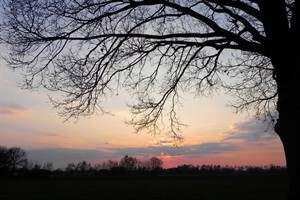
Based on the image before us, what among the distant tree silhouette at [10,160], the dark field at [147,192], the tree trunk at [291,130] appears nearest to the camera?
the tree trunk at [291,130]

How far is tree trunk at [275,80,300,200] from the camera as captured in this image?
5980mm

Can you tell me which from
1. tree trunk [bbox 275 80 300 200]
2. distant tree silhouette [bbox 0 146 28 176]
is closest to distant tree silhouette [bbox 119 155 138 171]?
distant tree silhouette [bbox 0 146 28 176]

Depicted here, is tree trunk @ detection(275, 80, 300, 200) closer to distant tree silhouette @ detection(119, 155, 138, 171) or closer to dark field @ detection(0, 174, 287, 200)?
dark field @ detection(0, 174, 287, 200)

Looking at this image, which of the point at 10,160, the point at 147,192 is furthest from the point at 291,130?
the point at 10,160

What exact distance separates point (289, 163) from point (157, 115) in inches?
138

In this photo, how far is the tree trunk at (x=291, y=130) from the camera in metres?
5.98

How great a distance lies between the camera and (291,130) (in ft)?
19.9

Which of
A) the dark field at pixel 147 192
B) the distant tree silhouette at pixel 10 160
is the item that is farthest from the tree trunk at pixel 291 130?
the distant tree silhouette at pixel 10 160

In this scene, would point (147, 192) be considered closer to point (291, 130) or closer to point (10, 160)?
point (291, 130)

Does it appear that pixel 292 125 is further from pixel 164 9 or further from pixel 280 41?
pixel 164 9

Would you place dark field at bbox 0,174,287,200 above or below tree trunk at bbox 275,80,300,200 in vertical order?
below

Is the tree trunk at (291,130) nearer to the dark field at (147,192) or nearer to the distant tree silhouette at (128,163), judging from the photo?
the dark field at (147,192)

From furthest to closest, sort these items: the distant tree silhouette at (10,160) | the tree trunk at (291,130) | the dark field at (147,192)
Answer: the distant tree silhouette at (10,160), the dark field at (147,192), the tree trunk at (291,130)

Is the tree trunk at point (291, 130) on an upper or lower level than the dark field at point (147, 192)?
upper
